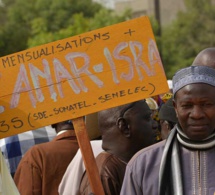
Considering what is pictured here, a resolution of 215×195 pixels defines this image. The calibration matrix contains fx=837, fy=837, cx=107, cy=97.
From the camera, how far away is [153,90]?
472cm

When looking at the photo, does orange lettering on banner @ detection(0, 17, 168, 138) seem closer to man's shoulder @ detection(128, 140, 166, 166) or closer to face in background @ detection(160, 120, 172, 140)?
man's shoulder @ detection(128, 140, 166, 166)

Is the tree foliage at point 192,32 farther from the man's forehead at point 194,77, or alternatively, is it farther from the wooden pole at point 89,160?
the man's forehead at point 194,77

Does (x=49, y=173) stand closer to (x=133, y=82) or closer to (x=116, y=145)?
(x=116, y=145)

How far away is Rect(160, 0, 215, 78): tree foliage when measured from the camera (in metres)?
34.9

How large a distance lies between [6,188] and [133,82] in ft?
3.07

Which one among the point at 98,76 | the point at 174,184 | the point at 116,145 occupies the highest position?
the point at 98,76

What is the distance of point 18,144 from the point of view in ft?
23.7

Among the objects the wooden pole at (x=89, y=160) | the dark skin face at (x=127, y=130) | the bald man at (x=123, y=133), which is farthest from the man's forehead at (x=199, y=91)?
the dark skin face at (x=127, y=130)

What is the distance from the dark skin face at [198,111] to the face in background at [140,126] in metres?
1.02

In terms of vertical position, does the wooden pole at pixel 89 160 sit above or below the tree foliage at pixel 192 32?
below

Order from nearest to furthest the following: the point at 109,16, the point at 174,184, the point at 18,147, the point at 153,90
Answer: the point at 174,184, the point at 153,90, the point at 18,147, the point at 109,16

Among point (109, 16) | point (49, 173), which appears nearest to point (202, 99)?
point (49, 173)

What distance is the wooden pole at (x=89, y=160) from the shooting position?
15.1ft

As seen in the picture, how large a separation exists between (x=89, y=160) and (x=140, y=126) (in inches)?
22.8
